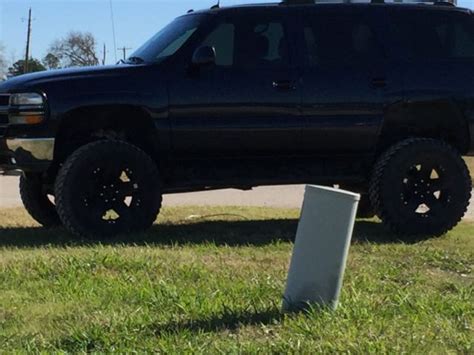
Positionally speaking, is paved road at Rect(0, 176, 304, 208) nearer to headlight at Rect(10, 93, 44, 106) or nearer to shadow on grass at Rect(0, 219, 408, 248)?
shadow on grass at Rect(0, 219, 408, 248)

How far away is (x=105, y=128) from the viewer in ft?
23.0

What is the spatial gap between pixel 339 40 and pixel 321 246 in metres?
3.63

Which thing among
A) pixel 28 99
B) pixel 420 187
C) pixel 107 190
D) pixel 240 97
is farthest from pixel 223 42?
pixel 420 187

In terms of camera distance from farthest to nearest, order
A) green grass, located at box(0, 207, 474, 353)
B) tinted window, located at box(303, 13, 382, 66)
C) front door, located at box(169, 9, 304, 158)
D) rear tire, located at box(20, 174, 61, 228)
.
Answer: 1. rear tire, located at box(20, 174, 61, 228)
2. tinted window, located at box(303, 13, 382, 66)
3. front door, located at box(169, 9, 304, 158)
4. green grass, located at box(0, 207, 474, 353)

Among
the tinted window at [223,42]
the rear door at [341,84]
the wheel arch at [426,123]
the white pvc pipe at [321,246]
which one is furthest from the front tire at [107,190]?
the white pvc pipe at [321,246]

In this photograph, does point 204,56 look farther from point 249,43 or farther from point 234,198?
point 234,198

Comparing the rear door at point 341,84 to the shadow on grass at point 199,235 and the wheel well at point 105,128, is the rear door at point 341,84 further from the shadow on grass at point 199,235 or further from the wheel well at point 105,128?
the wheel well at point 105,128

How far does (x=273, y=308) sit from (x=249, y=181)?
2847 millimetres

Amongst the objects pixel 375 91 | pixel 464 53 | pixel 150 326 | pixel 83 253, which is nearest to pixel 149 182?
pixel 83 253

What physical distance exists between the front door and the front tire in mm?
464

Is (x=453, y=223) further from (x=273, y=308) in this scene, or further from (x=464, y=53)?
(x=273, y=308)

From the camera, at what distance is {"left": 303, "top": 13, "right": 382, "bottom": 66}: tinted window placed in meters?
A: 7.29

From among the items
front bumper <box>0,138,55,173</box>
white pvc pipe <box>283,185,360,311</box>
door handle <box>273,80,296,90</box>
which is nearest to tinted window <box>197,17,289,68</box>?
door handle <box>273,80,296,90</box>

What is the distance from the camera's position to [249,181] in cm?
716
